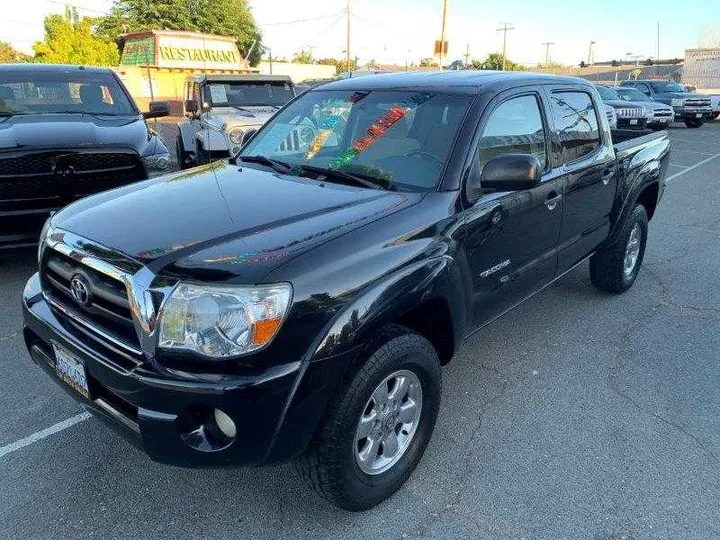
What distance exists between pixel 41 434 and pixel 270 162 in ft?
6.28

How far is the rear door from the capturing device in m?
3.77

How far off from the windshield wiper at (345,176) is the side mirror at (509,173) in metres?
Answer: 0.49

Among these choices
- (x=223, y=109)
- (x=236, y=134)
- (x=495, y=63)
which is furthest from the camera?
(x=495, y=63)

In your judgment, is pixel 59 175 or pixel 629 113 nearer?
pixel 59 175

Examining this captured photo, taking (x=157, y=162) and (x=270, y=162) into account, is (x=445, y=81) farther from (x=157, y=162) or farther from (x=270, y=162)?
(x=157, y=162)

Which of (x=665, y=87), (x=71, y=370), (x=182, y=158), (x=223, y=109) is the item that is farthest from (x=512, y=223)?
(x=665, y=87)

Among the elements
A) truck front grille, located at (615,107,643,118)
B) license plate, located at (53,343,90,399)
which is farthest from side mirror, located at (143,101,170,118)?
truck front grille, located at (615,107,643,118)

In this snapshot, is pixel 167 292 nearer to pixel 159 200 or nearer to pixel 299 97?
pixel 159 200

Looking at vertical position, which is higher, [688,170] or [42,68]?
[42,68]

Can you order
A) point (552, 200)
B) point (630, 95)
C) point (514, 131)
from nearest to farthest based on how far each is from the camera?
point (514, 131)
point (552, 200)
point (630, 95)

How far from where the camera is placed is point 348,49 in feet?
126

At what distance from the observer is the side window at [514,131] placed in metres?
3.12

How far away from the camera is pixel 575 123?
4012 mm

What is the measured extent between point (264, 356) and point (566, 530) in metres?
1.51
